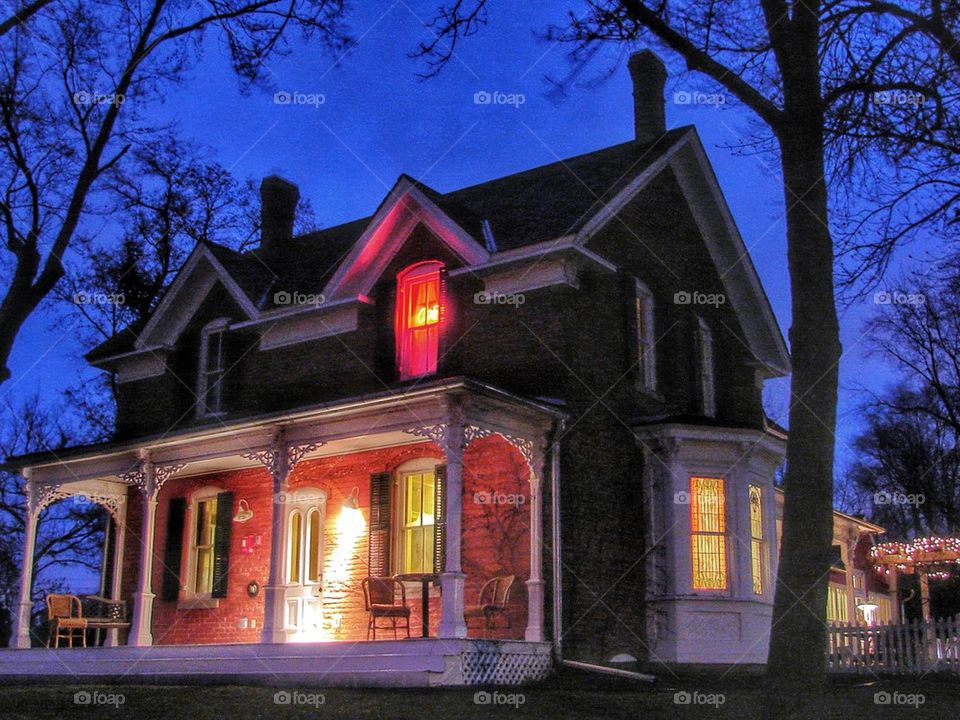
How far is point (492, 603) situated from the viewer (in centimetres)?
1423

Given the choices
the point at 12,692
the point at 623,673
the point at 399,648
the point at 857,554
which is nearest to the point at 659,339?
the point at 623,673

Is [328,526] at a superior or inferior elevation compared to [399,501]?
inferior

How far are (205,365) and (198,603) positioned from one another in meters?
4.22

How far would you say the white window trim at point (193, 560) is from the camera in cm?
1823

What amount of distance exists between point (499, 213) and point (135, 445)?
258 inches

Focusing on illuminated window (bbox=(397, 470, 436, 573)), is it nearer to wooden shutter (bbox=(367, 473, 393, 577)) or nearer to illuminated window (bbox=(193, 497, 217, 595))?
wooden shutter (bbox=(367, 473, 393, 577))

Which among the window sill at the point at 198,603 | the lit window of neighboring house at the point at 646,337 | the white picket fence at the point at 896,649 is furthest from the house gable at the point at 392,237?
the white picket fence at the point at 896,649

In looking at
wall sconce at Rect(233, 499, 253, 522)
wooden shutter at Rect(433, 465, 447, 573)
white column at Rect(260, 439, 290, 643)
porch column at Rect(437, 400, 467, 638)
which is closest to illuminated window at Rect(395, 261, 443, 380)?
wooden shutter at Rect(433, 465, 447, 573)

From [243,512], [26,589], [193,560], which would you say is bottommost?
[26,589]

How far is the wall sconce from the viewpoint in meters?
18.2

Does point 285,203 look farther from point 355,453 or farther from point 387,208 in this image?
point 355,453

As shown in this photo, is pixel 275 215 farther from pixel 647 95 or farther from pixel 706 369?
pixel 706 369

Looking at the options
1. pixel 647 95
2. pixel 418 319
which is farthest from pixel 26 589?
pixel 647 95

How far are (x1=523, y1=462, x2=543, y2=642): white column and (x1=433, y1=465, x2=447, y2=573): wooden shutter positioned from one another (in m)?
1.45
